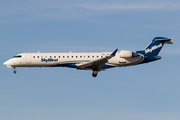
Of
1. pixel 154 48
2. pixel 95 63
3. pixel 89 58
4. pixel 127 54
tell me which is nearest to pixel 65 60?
pixel 89 58

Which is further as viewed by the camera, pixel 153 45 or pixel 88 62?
pixel 153 45

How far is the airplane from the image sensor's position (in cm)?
5053

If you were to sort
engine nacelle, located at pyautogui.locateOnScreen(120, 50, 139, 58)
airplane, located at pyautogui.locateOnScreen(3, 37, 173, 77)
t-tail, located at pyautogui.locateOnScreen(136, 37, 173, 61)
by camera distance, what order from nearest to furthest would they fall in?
engine nacelle, located at pyautogui.locateOnScreen(120, 50, 139, 58), airplane, located at pyautogui.locateOnScreen(3, 37, 173, 77), t-tail, located at pyautogui.locateOnScreen(136, 37, 173, 61)

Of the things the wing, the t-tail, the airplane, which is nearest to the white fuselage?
the airplane

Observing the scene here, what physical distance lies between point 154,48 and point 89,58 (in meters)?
9.11

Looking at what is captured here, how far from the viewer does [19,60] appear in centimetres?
5178

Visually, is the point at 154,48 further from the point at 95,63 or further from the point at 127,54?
the point at 95,63

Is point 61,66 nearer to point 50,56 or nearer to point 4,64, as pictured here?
point 50,56

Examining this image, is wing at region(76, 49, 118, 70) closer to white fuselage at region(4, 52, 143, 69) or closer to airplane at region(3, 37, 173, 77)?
airplane at region(3, 37, 173, 77)

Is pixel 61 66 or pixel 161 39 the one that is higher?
pixel 161 39

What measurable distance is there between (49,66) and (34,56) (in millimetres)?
2463

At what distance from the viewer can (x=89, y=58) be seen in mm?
50844

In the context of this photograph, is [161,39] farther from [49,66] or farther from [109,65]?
[49,66]

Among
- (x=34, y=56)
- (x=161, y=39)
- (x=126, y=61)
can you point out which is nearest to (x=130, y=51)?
(x=126, y=61)
